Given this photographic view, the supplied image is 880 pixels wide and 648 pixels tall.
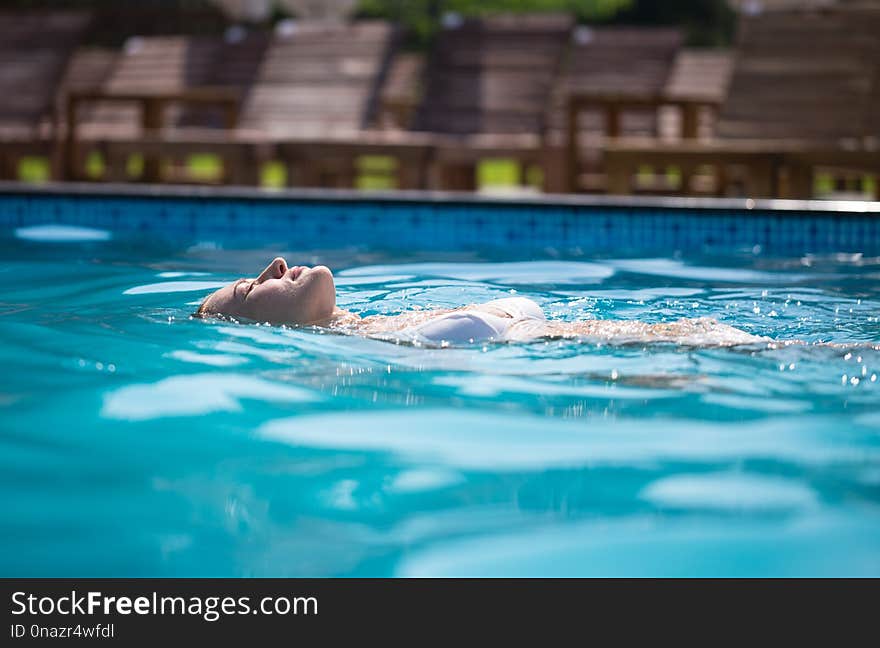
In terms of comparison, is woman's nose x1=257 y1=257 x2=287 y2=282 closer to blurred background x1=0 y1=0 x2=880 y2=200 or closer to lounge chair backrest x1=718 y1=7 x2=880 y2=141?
blurred background x1=0 y1=0 x2=880 y2=200

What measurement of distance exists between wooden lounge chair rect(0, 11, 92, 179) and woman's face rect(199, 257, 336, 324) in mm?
5509

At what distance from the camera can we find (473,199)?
19.5 ft

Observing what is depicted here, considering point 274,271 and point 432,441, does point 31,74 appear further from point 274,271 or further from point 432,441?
point 432,441

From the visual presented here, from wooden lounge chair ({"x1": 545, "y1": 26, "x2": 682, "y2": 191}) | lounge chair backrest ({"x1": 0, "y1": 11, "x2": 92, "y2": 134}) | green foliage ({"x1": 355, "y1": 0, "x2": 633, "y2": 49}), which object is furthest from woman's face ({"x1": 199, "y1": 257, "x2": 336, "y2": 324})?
green foliage ({"x1": 355, "y1": 0, "x2": 633, "y2": 49})

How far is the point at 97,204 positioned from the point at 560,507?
4.85 m

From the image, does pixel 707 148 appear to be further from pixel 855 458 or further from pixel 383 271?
pixel 855 458

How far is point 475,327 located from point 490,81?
19.7 ft

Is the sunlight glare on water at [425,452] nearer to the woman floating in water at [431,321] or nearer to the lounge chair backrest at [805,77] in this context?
the woman floating in water at [431,321]

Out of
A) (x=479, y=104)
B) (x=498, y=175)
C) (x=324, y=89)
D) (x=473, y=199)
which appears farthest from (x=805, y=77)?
(x=498, y=175)

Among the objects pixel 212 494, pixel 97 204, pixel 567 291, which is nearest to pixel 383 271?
pixel 567 291

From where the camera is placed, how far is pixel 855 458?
7.25 ft

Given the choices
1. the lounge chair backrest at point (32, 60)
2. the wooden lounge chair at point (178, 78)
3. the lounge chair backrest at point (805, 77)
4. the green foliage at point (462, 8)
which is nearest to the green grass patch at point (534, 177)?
the wooden lounge chair at point (178, 78)

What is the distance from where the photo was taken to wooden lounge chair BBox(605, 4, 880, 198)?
6.41 meters

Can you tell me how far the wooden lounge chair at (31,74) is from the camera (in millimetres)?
8656
